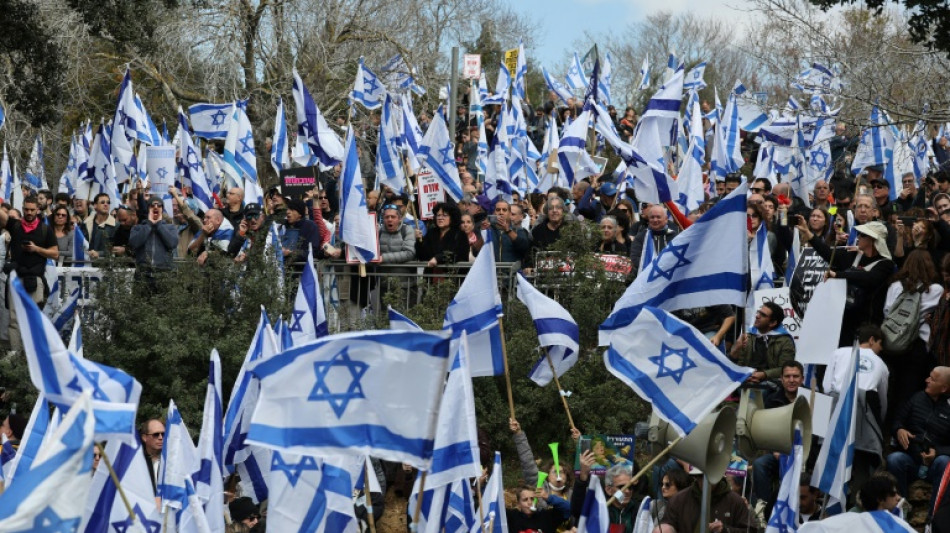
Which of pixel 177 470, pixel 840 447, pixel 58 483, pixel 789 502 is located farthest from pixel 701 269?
pixel 58 483

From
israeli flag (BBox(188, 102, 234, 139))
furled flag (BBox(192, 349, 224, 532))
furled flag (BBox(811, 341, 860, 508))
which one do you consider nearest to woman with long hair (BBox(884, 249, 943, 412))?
furled flag (BBox(811, 341, 860, 508))

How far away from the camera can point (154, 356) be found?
1647 centimetres

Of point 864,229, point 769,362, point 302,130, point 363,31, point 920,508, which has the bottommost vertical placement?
point 920,508

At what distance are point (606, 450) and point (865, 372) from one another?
208 centimetres

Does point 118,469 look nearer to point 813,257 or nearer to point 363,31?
point 813,257

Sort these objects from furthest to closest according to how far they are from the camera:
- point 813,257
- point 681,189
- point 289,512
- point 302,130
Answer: point 302,130, point 681,189, point 813,257, point 289,512

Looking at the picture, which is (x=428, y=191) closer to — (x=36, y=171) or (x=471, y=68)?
(x=471, y=68)

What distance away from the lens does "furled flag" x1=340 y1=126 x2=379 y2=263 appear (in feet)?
54.1

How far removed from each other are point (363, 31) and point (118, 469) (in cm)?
2206

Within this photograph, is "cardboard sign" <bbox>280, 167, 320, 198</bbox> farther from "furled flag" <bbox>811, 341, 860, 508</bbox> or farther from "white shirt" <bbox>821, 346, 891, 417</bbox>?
"furled flag" <bbox>811, 341, 860, 508</bbox>

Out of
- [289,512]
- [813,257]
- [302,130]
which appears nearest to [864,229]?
[813,257]

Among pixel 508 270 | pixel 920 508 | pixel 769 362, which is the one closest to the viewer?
pixel 920 508

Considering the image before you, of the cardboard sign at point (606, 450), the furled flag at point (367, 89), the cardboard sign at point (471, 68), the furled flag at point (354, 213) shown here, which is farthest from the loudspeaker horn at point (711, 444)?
the cardboard sign at point (471, 68)

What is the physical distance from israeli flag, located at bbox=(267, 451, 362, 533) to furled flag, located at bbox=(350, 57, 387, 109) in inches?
540
